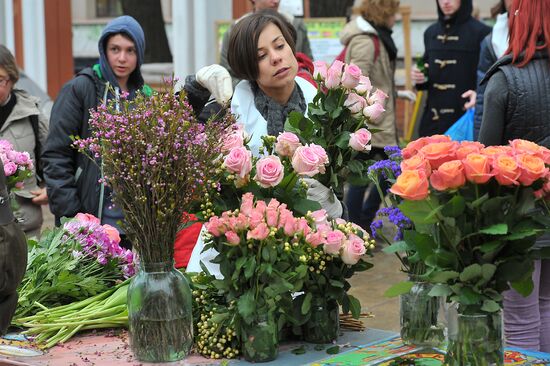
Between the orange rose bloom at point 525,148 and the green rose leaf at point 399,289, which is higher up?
the orange rose bloom at point 525,148

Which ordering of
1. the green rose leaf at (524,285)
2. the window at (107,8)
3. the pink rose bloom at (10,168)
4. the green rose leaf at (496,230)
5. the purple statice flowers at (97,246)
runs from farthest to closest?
the window at (107,8)
the pink rose bloom at (10,168)
the purple statice flowers at (97,246)
the green rose leaf at (524,285)
the green rose leaf at (496,230)

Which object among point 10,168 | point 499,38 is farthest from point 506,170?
point 499,38

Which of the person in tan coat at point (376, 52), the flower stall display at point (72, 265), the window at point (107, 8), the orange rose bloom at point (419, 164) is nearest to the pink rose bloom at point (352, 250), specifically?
the orange rose bloom at point (419, 164)

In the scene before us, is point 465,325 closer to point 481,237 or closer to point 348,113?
point 481,237

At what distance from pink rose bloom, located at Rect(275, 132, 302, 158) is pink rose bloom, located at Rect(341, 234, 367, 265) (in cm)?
29

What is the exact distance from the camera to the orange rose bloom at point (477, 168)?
6.85ft

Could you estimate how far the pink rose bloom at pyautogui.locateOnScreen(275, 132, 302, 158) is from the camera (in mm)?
2609

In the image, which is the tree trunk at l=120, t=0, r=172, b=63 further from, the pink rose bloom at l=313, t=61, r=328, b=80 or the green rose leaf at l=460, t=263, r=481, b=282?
the green rose leaf at l=460, t=263, r=481, b=282

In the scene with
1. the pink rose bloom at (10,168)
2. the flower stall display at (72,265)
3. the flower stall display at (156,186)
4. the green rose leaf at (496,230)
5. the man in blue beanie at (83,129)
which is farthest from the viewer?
the man in blue beanie at (83,129)

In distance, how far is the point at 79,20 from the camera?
13.9 m

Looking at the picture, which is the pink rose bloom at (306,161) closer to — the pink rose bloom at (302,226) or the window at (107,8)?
the pink rose bloom at (302,226)

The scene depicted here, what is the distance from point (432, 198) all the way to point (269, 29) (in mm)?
1097

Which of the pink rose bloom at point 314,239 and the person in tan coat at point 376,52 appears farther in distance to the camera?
the person in tan coat at point 376,52

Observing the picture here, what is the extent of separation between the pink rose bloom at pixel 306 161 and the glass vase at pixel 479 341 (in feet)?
1.92
